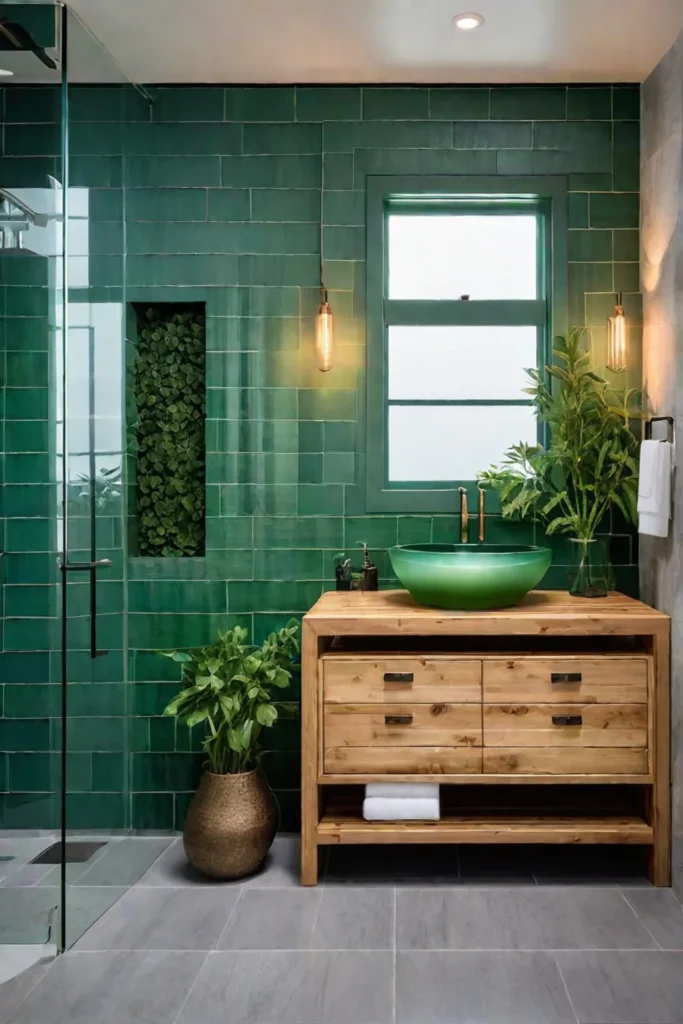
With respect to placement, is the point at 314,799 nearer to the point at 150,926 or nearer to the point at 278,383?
the point at 150,926

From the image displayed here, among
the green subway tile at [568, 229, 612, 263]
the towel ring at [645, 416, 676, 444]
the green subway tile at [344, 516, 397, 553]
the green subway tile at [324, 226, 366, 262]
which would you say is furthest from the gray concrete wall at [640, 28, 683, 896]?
the green subway tile at [324, 226, 366, 262]

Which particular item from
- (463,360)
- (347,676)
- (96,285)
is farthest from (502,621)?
(96,285)

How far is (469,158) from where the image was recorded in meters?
3.34

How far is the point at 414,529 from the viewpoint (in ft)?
11.1

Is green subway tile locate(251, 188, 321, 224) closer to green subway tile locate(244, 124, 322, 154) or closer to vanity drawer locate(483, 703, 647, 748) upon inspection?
green subway tile locate(244, 124, 322, 154)

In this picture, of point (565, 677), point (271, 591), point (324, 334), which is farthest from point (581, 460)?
point (271, 591)

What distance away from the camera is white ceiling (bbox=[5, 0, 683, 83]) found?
2762 mm

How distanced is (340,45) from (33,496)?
1.97m

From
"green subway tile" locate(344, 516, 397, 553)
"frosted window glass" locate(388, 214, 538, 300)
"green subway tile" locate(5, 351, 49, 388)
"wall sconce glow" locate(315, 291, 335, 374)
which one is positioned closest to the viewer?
"green subway tile" locate(5, 351, 49, 388)

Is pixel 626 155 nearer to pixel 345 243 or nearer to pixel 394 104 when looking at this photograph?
pixel 394 104

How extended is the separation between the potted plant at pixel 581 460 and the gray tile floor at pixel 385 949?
3.58 ft

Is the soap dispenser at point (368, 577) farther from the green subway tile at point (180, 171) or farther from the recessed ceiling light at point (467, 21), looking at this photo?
the recessed ceiling light at point (467, 21)

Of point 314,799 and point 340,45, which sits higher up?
point 340,45

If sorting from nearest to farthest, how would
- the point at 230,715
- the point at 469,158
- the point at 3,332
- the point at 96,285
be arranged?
the point at 3,332 < the point at 96,285 < the point at 230,715 < the point at 469,158
